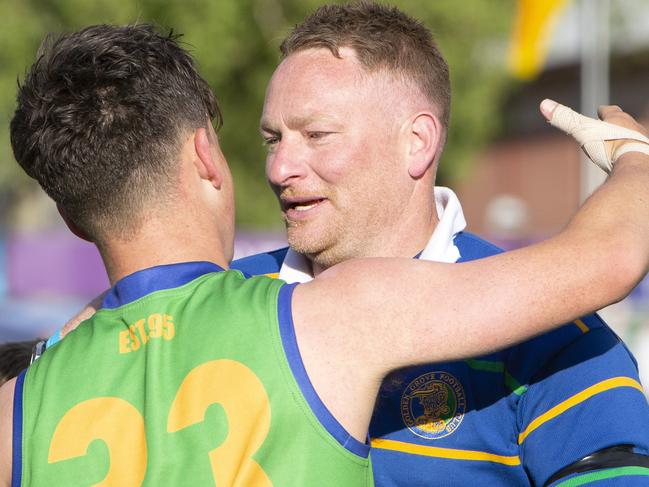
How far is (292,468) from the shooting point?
235 centimetres

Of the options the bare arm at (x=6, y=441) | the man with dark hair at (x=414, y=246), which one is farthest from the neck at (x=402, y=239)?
the bare arm at (x=6, y=441)

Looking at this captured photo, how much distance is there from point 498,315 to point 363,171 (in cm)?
116

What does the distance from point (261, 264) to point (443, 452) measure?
110 cm

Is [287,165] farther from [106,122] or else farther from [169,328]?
[169,328]

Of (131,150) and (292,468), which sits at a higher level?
(131,150)

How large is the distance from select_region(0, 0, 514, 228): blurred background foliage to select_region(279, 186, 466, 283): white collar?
15780 mm

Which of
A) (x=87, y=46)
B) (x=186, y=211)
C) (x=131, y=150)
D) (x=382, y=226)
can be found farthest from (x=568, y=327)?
(x=87, y=46)

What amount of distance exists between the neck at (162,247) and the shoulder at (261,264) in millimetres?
997

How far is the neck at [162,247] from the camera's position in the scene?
8.64 feet

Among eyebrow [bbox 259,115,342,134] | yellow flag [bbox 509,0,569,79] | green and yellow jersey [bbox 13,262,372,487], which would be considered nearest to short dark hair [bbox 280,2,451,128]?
eyebrow [bbox 259,115,342,134]

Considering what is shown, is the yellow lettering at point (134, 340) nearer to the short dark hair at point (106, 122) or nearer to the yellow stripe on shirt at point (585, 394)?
the short dark hair at point (106, 122)

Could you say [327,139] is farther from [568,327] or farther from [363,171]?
[568,327]

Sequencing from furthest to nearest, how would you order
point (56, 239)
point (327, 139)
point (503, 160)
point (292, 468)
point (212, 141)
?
1. point (503, 160)
2. point (56, 239)
3. point (327, 139)
4. point (212, 141)
5. point (292, 468)

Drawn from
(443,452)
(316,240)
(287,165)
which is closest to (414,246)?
(316,240)
